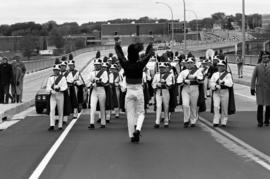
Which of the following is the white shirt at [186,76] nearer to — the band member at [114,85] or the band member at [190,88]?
the band member at [190,88]

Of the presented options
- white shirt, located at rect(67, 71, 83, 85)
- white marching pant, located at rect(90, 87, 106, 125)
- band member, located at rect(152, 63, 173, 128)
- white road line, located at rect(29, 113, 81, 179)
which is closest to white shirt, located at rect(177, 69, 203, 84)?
band member, located at rect(152, 63, 173, 128)

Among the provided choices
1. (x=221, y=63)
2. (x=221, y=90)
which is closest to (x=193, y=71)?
(x=221, y=63)

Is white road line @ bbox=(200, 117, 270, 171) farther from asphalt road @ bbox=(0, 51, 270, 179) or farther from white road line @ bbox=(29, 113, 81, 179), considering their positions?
white road line @ bbox=(29, 113, 81, 179)

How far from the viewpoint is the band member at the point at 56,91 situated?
14.9 meters

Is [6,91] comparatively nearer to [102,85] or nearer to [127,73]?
[102,85]

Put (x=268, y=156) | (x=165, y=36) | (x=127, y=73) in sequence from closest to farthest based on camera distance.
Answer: (x=268, y=156)
(x=127, y=73)
(x=165, y=36)

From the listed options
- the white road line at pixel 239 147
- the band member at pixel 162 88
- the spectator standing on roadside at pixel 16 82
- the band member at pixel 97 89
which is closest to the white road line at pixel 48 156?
the band member at pixel 97 89

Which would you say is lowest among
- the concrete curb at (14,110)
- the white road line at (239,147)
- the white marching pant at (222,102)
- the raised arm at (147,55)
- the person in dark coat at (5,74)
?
the concrete curb at (14,110)

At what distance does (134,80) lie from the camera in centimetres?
1230

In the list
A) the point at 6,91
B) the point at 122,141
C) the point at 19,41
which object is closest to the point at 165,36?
the point at 19,41

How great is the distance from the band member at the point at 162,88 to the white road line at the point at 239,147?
123 cm

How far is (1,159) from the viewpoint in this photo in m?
10.7

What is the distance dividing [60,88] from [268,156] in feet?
20.3

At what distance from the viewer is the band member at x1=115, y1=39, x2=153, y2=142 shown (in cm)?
1223
